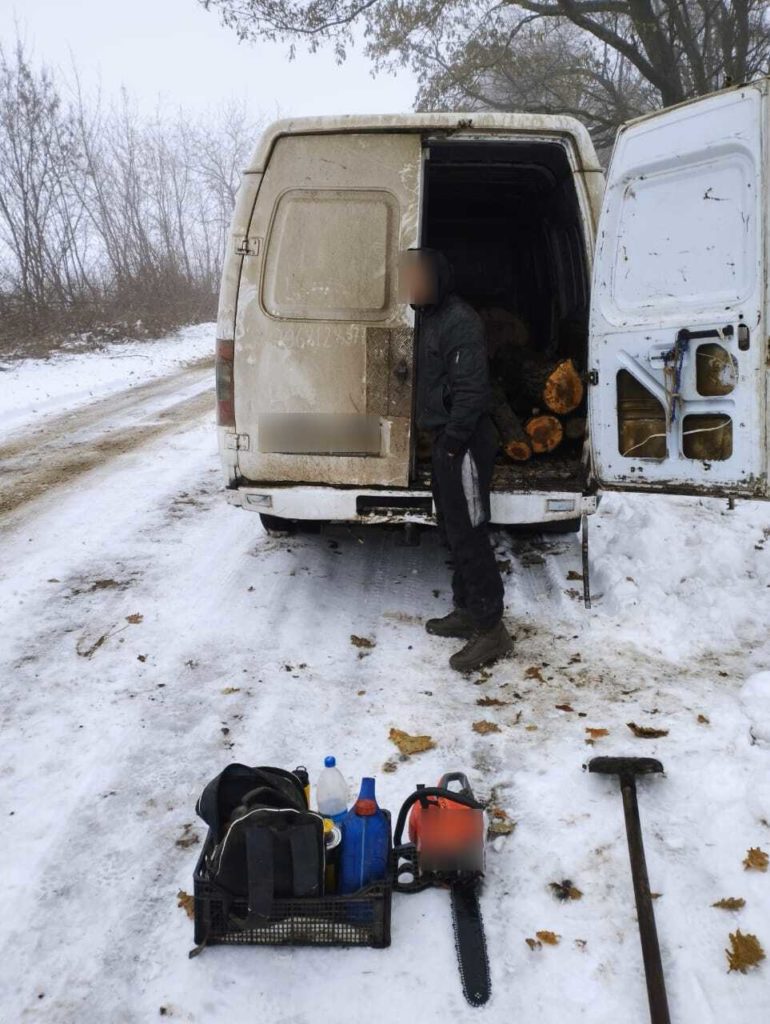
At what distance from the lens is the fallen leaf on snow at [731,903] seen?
2.39 m

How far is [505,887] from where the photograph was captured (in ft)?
8.29

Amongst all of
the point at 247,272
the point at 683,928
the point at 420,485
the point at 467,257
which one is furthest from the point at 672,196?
the point at 467,257

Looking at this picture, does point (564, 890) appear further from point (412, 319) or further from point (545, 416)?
point (545, 416)

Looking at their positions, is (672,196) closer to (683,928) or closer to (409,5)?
(683,928)

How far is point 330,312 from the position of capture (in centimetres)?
413

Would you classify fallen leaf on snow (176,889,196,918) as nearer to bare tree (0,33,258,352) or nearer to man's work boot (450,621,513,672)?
man's work boot (450,621,513,672)

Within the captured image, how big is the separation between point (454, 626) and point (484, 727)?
94cm

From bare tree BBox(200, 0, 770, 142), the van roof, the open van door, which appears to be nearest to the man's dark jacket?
the open van door

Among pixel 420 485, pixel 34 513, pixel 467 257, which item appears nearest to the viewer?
pixel 420 485

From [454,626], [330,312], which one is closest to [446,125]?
[330,312]

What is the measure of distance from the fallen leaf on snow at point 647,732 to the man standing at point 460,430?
2.89 ft

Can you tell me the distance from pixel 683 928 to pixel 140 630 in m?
3.12

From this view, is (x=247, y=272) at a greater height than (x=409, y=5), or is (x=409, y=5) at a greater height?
(x=409, y=5)

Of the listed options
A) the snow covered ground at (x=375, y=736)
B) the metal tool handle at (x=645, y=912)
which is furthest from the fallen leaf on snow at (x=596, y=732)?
the metal tool handle at (x=645, y=912)
